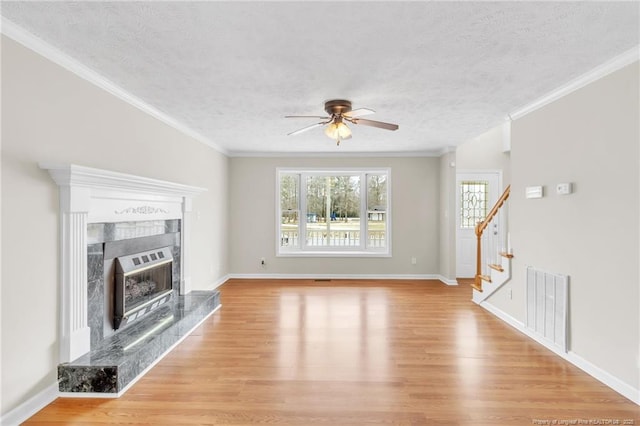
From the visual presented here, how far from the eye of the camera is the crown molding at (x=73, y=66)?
Result: 2.05 metres

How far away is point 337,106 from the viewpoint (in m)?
3.30

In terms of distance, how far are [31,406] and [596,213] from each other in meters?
4.36

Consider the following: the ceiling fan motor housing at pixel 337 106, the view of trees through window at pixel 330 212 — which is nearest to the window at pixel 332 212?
the view of trees through window at pixel 330 212

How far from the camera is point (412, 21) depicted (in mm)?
1947

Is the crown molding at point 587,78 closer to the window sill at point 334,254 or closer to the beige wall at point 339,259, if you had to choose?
the beige wall at point 339,259

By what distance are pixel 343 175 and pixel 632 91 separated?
182 inches

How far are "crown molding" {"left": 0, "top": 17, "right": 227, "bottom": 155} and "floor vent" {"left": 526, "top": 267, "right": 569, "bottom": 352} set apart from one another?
14.5ft

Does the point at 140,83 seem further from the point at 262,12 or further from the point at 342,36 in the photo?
the point at 342,36

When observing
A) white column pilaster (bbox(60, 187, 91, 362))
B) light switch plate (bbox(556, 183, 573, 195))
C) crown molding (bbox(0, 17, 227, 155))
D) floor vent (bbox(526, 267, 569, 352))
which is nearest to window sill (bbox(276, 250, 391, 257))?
floor vent (bbox(526, 267, 569, 352))

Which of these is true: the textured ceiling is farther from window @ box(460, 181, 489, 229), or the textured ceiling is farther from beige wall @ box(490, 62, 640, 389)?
window @ box(460, 181, 489, 229)

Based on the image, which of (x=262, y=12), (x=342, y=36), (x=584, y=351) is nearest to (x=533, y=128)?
(x=584, y=351)

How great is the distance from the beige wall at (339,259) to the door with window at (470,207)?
586 mm

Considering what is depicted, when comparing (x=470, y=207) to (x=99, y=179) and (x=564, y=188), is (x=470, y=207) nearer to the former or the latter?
(x=564, y=188)

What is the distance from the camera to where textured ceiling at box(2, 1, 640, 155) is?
1.87 metres
